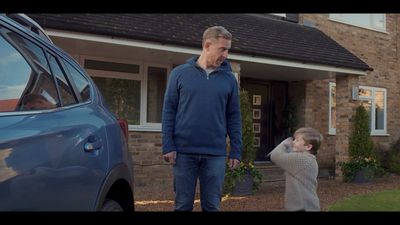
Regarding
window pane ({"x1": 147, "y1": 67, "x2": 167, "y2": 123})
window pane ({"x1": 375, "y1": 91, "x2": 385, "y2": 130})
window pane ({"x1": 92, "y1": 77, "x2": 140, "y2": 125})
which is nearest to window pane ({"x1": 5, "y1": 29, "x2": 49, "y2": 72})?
window pane ({"x1": 92, "y1": 77, "x2": 140, "y2": 125})

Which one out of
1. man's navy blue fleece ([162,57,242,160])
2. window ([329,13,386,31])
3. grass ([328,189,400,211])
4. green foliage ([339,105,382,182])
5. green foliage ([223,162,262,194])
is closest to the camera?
man's navy blue fleece ([162,57,242,160])

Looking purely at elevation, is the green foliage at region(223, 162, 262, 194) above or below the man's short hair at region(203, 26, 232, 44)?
below

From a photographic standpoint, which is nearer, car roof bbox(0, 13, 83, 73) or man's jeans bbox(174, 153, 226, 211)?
car roof bbox(0, 13, 83, 73)

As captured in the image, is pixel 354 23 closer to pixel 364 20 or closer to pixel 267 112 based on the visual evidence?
pixel 364 20

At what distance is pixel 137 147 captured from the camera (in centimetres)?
1059

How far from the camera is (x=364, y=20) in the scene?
1514 cm

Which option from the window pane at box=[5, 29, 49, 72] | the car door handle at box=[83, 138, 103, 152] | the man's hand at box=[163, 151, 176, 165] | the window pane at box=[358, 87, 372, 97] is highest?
the window pane at box=[358, 87, 372, 97]

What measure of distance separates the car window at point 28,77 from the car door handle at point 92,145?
272 mm

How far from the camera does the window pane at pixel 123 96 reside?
10305 millimetres

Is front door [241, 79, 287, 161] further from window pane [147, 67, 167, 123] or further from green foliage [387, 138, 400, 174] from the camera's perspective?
window pane [147, 67, 167, 123]

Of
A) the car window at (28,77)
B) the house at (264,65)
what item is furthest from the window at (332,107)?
the car window at (28,77)

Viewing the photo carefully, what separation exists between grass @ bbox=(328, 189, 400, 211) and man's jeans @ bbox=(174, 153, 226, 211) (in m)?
4.18

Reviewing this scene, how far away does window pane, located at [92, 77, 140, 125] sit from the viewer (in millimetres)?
10305
